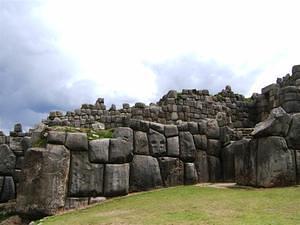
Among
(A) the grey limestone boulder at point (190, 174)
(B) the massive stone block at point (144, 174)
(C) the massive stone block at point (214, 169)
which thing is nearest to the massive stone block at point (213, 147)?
(C) the massive stone block at point (214, 169)

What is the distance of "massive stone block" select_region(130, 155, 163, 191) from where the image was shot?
12.0m

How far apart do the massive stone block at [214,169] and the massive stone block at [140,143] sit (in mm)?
2435

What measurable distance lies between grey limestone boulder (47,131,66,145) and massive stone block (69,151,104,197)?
1.57 feet

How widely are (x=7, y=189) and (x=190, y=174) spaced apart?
23.0ft

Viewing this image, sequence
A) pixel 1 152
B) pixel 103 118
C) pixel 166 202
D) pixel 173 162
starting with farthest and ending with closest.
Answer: pixel 103 118, pixel 1 152, pixel 173 162, pixel 166 202

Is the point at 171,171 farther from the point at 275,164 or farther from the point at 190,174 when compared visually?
the point at 275,164

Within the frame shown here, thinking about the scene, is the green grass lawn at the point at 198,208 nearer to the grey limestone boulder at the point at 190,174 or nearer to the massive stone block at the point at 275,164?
the massive stone block at the point at 275,164

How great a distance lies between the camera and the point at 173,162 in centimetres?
1288

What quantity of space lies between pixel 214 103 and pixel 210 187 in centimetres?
1179

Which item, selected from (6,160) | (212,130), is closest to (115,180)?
(212,130)

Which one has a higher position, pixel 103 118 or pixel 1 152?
pixel 103 118

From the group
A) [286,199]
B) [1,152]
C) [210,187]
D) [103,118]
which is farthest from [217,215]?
[103,118]

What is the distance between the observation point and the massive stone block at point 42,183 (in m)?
10.3

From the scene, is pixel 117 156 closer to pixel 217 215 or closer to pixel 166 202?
pixel 166 202
